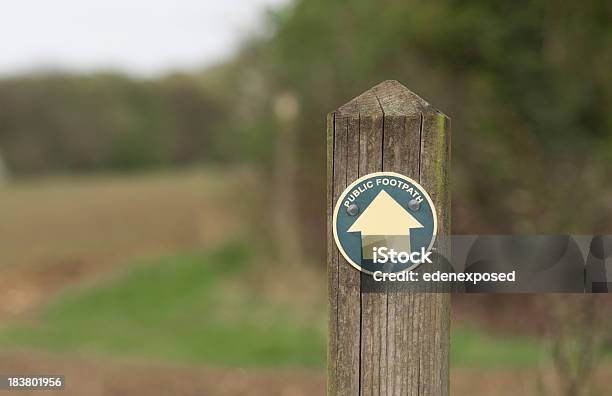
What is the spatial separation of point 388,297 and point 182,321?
31.6 ft

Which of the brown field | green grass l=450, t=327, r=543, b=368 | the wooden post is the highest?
the brown field

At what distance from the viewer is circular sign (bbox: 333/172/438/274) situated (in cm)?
159

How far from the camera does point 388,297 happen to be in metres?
1.61

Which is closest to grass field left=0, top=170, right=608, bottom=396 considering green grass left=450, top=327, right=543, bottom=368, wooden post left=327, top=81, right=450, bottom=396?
green grass left=450, top=327, right=543, bottom=368

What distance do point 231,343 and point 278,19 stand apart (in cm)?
659

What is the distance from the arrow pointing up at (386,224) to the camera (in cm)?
160

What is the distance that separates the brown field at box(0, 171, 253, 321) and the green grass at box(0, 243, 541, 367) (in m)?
1.28

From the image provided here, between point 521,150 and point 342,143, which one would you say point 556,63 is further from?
point 342,143

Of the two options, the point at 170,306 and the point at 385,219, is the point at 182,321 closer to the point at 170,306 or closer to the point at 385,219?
the point at 170,306

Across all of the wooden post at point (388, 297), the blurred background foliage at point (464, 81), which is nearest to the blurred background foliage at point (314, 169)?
the blurred background foliage at point (464, 81)

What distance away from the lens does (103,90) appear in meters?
28.4

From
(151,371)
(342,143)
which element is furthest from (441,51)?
(342,143)

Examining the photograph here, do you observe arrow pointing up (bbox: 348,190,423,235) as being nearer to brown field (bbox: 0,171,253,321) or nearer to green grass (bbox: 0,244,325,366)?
green grass (bbox: 0,244,325,366)

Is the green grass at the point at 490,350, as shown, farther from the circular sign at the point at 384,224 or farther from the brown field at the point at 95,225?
the circular sign at the point at 384,224
